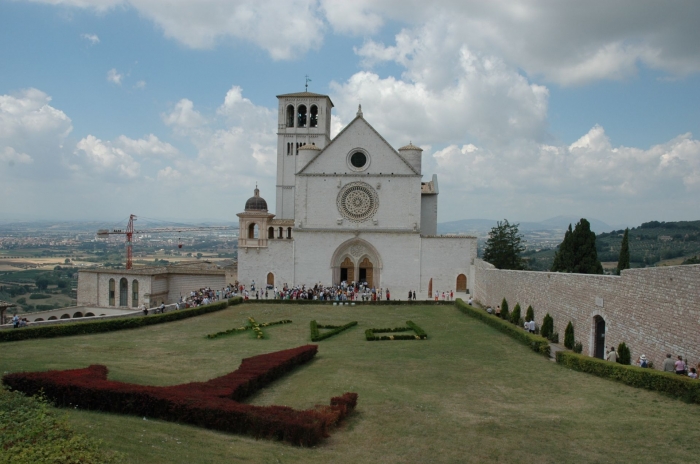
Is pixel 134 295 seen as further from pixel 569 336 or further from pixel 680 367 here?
pixel 680 367

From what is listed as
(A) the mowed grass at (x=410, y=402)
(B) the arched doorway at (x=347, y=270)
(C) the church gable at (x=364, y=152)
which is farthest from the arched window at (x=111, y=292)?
(A) the mowed grass at (x=410, y=402)

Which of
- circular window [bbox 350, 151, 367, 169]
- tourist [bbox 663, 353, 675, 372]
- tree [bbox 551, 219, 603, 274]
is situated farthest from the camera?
circular window [bbox 350, 151, 367, 169]

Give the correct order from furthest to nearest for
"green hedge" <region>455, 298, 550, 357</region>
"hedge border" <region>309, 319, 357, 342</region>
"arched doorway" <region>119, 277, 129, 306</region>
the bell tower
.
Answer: the bell tower → "arched doorway" <region>119, 277, 129, 306</region> → "hedge border" <region>309, 319, 357, 342</region> → "green hedge" <region>455, 298, 550, 357</region>

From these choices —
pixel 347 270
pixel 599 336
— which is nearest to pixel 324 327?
pixel 599 336

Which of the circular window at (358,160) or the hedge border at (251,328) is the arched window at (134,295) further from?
the circular window at (358,160)

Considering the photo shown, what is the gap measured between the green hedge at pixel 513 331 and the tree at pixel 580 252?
37.7 ft

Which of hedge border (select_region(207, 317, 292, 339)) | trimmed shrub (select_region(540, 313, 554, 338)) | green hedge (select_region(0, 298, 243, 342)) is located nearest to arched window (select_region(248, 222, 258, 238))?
green hedge (select_region(0, 298, 243, 342))

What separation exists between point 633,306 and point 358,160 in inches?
1058

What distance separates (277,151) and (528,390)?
36.9 metres

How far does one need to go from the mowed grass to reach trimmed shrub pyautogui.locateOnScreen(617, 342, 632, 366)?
4.40ft

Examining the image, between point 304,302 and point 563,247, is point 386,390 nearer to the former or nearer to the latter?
point 304,302

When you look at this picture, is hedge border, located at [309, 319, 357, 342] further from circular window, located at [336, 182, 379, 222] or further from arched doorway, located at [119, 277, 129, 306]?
arched doorway, located at [119, 277, 129, 306]

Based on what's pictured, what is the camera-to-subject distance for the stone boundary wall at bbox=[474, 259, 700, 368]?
45.3 ft

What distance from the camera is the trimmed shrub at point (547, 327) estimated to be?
869 inches
